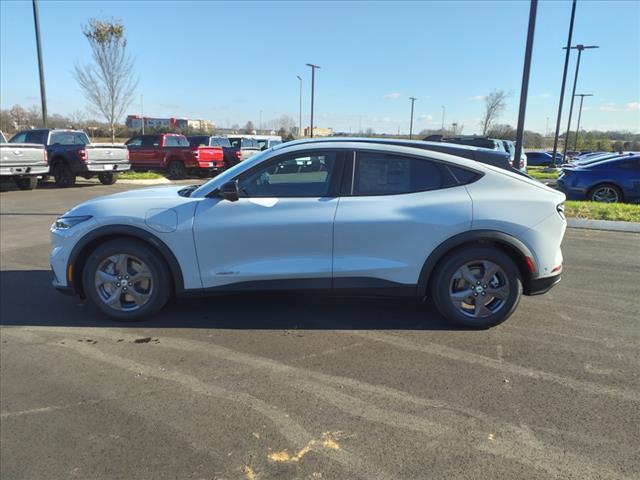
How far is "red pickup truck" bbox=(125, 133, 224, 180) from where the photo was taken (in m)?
21.1

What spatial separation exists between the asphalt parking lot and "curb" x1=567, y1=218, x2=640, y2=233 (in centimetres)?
495

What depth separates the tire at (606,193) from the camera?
12391 mm

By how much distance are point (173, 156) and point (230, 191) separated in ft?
60.3

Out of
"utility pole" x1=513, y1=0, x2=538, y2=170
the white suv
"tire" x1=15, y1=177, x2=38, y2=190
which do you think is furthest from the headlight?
"tire" x1=15, y1=177, x2=38, y2=190

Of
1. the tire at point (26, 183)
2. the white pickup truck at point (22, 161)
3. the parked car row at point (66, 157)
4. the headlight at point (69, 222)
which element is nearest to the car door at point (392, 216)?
the headlight at point (69, 222)

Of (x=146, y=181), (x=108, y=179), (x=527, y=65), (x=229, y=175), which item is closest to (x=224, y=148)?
(x=146, y=181)

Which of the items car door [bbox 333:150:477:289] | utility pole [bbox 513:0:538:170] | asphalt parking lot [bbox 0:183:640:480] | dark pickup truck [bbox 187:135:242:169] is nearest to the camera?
asphalt parking lot [bbox 0:183:640:480]

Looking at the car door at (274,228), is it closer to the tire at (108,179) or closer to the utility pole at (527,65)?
the utility pole at (527,65)

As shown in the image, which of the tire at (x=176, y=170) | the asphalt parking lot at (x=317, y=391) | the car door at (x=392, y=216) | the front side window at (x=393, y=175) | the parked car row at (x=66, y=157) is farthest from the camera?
the tire at (x=176, y=170)

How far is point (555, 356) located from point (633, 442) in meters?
1.15

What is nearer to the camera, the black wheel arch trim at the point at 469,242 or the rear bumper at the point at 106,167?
the black wheel arch trim at the point at 469,242

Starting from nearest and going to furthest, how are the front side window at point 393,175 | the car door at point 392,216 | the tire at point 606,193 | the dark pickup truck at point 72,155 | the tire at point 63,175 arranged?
the car door at point 392,216 < the front side window at point 393,175 < the tire at point 606,193 < the dark pickup truck at point 72,155 < the tire at point 63,175

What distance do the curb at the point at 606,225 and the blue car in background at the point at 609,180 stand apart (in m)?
3.06

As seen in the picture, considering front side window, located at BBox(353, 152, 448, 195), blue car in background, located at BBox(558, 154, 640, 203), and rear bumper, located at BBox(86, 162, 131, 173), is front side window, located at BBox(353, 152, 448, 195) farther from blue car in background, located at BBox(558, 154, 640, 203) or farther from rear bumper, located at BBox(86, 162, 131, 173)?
rear bumper, located at BBox(86, 162, 131, 173)
